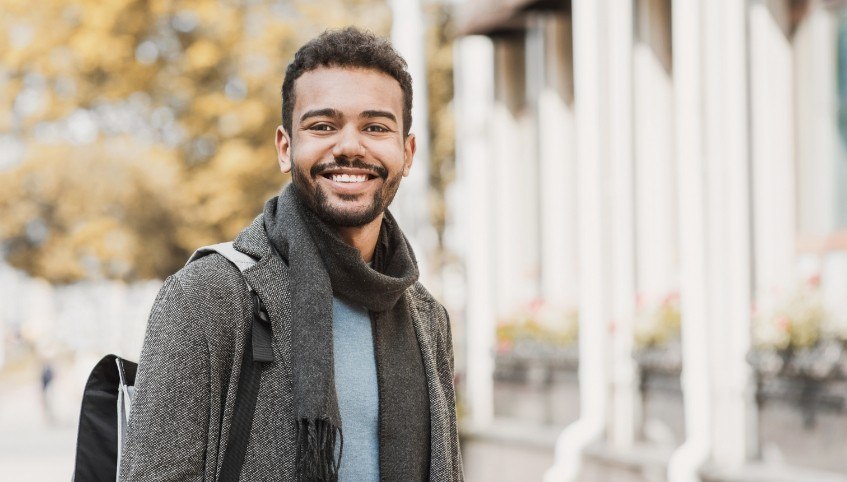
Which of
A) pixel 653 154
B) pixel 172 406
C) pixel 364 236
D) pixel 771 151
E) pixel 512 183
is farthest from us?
pixel 512 183

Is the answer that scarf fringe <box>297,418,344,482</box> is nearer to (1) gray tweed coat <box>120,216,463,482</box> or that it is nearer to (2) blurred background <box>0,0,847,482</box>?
(1) gray tweed coat <box>120,216,463,482</box>

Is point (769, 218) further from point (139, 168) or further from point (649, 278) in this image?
point (139, 168)

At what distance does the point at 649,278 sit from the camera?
10633mm

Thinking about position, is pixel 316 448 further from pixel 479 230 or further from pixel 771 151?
pixel 479 230

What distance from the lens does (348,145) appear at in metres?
2.68

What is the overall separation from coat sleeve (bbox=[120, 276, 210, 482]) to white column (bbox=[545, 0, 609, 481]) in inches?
338

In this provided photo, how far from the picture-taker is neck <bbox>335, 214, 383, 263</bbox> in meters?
2.79

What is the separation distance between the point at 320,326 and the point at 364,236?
0.28 m

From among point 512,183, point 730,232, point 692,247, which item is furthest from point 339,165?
point 512,183

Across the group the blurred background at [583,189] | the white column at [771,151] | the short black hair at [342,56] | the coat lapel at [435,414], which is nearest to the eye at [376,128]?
the short black hair at [342,56]

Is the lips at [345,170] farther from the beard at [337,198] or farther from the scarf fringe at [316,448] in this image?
the scarf fringe at [316,448]

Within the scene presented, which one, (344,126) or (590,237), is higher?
(590,237)

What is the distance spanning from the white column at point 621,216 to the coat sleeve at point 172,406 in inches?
326

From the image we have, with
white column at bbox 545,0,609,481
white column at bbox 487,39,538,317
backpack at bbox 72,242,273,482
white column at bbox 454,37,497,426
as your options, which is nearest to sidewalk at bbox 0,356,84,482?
white column at bbox 454,37,497,426
